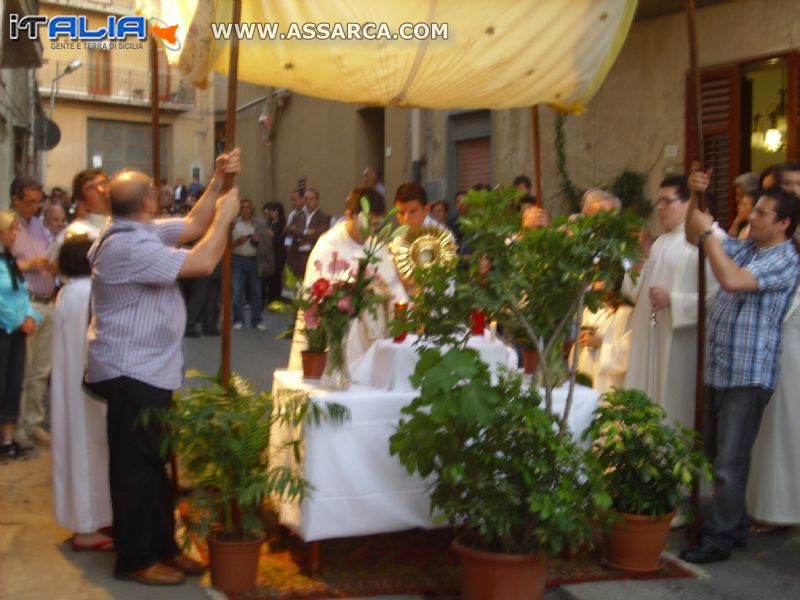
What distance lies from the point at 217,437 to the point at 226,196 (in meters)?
1.12

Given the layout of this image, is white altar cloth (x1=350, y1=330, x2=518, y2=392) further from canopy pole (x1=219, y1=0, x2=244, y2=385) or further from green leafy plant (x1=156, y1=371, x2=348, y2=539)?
canopy pole (x1=219, y1=0, x2=244, y2=385)

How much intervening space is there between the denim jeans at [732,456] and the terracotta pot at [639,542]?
394 millimetres

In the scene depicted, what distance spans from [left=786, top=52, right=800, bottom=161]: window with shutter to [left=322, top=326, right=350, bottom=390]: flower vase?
245 inches

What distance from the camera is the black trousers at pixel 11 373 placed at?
7156 millimetres

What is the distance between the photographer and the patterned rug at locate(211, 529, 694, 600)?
15.9 ft

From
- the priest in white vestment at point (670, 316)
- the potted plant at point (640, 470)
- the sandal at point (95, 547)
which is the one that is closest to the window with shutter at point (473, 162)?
the priest in white vestment at point (670, 316)

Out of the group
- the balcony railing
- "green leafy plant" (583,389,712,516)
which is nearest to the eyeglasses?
"green leafy plant" (583,389,712,516)

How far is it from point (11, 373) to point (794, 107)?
24.2 feet

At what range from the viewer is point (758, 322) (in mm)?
5242

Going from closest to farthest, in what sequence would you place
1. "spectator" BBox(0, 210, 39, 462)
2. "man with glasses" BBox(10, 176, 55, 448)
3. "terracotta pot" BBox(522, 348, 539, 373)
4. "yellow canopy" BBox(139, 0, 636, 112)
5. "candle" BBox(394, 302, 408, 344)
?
"candle" BBox(394, 302, 408, 344) < "terracotta pot" BBox(522, 348, 539, 373) < "yellow canopy" BBox(139, 0, 636, 112) < "spectator" BBox(0, 210, 39, 462) < "man with glasses" BBox(10, 176, 55, 448)

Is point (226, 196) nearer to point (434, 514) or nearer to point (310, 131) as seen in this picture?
point (434, 514)

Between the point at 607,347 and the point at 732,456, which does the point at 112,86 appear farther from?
the point at 732,456

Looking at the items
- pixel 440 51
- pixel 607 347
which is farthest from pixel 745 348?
pixel 440 51

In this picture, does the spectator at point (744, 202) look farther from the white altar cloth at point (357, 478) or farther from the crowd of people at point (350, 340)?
the white altar cloth at point (357, 478)
